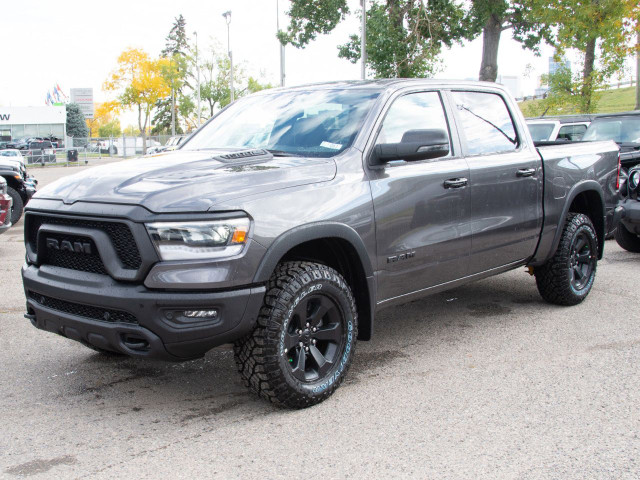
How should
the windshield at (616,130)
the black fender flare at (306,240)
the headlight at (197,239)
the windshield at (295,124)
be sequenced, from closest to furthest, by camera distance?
the headlight at (197,239)
the black fender flare at (306,240)
the windshield at (295,124)
the windshield at (616,130)

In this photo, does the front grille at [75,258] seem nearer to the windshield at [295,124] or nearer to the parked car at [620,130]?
the windshield at [295,124]

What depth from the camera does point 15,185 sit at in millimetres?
12141

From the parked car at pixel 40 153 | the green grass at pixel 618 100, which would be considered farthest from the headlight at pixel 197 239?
the green grass at pixel 618 100

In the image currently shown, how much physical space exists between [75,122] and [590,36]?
7180 centimetres

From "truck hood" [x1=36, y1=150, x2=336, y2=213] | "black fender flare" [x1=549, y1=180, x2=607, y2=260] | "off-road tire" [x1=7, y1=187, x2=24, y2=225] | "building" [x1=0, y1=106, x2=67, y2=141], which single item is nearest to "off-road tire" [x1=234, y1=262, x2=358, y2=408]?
"truck hood" [x1=36, y1=150, x2=336, y2=213]

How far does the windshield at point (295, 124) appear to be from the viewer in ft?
14.4

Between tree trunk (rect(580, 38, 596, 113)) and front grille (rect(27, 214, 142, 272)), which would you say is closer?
front grille (rect(27, 214, 142, 272))

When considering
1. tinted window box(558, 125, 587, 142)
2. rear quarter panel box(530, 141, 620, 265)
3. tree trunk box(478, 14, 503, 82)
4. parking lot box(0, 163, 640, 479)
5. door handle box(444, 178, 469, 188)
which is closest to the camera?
parking lot box(0, 163, 640, 479)

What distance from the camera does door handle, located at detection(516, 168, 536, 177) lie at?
5.36 m

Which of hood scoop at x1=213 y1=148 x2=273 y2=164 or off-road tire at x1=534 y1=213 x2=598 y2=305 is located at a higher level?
hood scoop at x1=213 y1=148 x2=273 y2=164

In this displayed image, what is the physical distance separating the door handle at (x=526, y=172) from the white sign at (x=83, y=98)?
8929cm

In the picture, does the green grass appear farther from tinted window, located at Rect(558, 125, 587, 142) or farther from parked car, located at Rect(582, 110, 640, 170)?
parked car, located at Rect(582, 110, 640, 170)

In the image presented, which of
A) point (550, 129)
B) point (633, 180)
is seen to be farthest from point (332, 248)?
point (550, 129)

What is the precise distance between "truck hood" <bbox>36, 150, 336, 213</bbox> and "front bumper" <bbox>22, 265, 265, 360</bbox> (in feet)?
1.38
